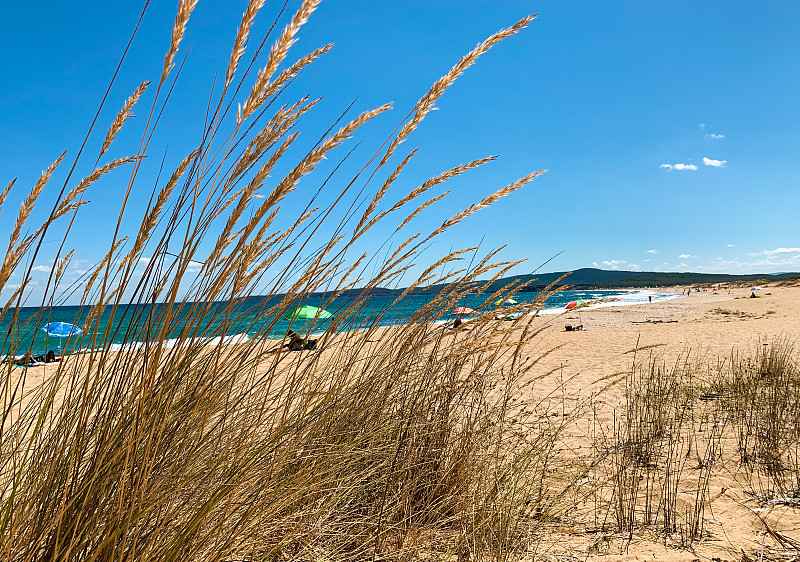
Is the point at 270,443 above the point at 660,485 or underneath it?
above

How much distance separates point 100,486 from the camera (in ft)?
3.61

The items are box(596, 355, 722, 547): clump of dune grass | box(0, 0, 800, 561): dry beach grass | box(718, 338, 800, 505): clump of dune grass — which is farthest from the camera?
box(718, 338, 800, 505): clump of dune grass

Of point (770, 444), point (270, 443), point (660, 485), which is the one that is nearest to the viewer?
point (270, 443)

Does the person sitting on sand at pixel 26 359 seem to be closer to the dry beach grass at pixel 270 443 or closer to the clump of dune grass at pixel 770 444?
the dry beach grass at pixel 270 443

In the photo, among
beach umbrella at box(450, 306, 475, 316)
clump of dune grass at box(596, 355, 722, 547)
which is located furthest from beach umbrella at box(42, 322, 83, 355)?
clump of dune grass at box(596, 355, 722, 547)

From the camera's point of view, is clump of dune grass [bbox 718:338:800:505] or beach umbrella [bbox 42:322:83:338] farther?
clump of dune grass [bbox 718:338:800:505]

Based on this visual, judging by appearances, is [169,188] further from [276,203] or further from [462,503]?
[462,503]

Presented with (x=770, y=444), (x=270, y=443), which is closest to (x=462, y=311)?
(x=270, y=443)

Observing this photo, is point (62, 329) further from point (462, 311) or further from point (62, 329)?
point (462, 311)

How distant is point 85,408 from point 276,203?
680 mm

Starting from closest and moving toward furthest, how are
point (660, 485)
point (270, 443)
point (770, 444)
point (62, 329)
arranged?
point (270, 443), point (660, 485), point (770, 444), point (62, 329)

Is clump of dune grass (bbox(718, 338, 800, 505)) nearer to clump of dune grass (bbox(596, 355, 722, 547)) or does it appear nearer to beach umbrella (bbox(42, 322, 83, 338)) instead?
clump of dune grass (bbox(596, 355, 722, 547))

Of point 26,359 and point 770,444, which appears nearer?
point 26,359

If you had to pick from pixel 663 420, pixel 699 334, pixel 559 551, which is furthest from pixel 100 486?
pixel 699 334
